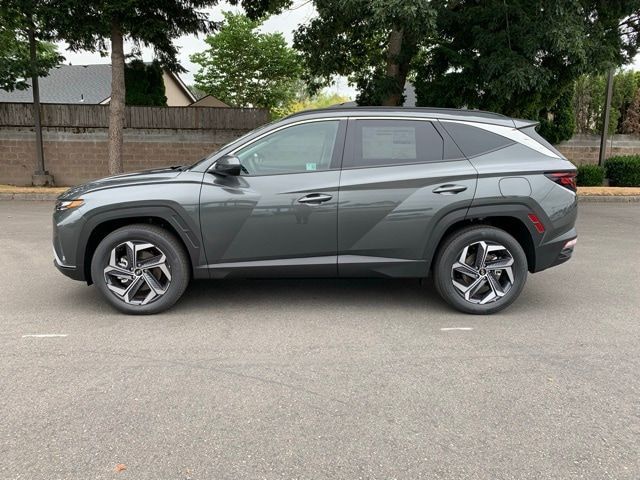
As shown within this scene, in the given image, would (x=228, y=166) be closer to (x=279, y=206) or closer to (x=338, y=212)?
(x=279, y=206)

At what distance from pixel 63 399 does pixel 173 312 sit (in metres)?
1.58

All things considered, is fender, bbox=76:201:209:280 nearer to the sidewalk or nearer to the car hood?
the car hood

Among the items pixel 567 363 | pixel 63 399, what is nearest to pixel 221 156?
pixel 63 399

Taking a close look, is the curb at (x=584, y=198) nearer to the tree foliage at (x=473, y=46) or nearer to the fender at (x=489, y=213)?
the tree foliage at (x=473, y=46)

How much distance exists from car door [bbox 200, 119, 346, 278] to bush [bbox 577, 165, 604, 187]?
13.6 meters

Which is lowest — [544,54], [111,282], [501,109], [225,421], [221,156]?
[225,421]

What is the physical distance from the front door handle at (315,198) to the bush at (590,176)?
45.2 ft

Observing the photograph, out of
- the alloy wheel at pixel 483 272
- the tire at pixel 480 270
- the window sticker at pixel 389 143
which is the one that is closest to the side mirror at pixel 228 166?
the window sticker at pixel 389 143

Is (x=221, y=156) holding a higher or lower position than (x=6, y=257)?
higher

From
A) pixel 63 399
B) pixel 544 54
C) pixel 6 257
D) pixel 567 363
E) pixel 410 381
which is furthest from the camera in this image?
pixel 544 54

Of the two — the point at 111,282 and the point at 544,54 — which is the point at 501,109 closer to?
the point at 544,54

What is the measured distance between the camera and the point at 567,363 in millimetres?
3715

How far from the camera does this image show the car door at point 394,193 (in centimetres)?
444

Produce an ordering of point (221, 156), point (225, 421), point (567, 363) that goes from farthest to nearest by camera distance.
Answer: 1. point (221, 156)
2. point (567, 363)
3. point (225, 421)
